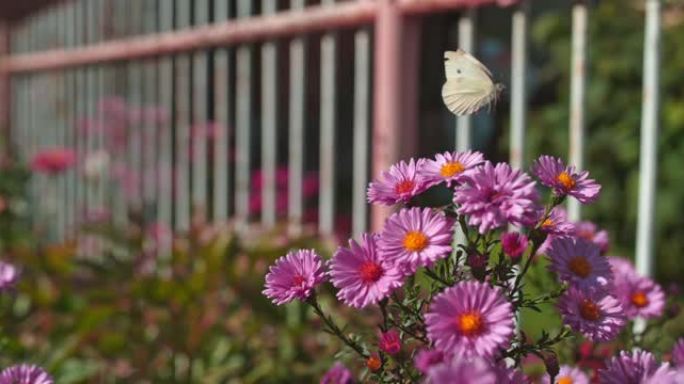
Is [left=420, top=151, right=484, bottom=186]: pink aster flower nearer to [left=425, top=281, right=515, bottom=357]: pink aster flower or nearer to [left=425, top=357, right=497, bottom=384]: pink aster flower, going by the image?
[left=425, top=281, right=515, bottom=357]: pink aster flower

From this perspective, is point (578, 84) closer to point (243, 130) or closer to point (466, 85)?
point (466, 85)

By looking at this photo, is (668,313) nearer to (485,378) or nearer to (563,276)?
(563,276)

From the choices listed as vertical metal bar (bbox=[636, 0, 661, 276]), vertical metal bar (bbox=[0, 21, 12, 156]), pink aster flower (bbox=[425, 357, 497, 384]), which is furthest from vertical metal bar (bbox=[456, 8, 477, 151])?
vertical metal bar (bbox=[0, 21, 12, 156])

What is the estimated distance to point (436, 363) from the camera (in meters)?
1.19

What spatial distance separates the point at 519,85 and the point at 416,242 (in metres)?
1.55

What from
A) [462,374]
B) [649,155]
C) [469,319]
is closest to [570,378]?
[469,319]

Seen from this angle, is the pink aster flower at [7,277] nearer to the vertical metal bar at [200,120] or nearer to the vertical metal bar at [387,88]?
the vertical metal bar at [387,88]

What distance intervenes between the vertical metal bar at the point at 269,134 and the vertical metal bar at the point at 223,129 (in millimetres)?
246

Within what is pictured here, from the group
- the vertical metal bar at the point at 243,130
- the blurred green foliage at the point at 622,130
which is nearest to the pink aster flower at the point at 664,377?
the vertical metal bar at the point at 243,130

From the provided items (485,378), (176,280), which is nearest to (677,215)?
(176,280)

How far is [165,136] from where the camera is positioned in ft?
15.9

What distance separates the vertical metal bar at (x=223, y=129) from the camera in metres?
4.28

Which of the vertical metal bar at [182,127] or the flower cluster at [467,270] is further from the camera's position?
the vertical metal bar at [182,127]

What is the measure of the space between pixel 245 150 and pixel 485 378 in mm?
3233
